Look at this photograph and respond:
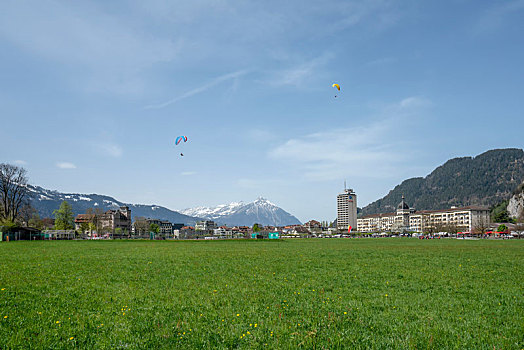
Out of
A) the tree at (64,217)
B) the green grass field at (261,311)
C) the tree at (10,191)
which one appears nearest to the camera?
the green grass field at (261,311)

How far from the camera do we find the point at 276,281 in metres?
18.6

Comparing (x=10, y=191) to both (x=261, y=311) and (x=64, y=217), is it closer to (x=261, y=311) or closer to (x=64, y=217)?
(x=64, y=217)

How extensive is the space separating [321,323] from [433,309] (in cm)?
433

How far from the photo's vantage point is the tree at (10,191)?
94812mm

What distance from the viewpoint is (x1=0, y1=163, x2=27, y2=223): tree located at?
94812mm

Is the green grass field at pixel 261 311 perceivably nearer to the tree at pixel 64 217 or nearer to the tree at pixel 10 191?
the tree at pixel 10 191

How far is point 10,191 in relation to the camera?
96.6 m

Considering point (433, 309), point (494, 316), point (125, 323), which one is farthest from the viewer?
point (433, 309)

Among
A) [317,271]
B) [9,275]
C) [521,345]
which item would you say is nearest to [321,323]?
[521,345]

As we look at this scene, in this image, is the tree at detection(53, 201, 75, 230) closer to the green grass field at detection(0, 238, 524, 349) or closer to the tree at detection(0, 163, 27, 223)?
the tree at detection(0, 163, 27, 223)

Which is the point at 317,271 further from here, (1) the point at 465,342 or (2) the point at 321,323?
(1) the point at 465,342

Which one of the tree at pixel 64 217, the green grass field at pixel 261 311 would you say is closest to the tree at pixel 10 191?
the tree at pixel 64 217

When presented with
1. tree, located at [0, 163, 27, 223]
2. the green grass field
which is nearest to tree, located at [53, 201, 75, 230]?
tree, located at [0, 163, 27, 223]

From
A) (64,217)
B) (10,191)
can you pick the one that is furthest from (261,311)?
(64,217)
